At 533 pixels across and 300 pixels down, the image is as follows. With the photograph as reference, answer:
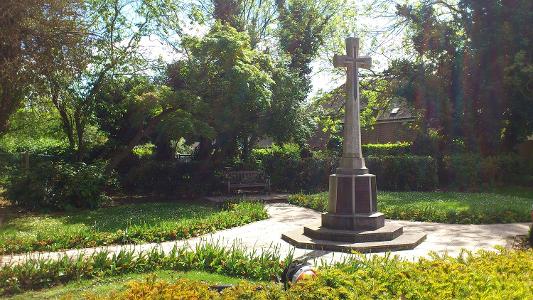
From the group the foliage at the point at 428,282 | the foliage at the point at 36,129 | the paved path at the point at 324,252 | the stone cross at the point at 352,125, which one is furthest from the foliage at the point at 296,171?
the foliage at the point at 428,282

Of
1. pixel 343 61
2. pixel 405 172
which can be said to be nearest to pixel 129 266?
pixel 343 61

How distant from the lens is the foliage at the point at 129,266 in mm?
6305

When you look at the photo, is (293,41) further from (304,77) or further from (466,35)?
(466,35)

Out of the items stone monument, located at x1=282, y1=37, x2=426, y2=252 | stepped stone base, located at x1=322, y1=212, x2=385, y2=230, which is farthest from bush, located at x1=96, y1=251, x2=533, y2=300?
stepped stone base, located at x1=322, y1=212, x2=385, y2=230

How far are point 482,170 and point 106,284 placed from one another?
55.0 feet

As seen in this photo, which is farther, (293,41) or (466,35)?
(293,41)

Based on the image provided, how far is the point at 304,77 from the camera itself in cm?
2552

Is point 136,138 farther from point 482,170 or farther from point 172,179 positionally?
point 482,170

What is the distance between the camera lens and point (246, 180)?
19141mm

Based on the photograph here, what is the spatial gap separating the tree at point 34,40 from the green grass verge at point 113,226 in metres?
3.70

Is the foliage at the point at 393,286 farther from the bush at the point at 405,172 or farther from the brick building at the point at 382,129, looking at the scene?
the brick building at the point at 382,129

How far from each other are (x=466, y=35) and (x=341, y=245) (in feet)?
54.3

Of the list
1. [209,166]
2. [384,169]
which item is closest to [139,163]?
[209,166]

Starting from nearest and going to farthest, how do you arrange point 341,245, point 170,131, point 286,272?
1. point 286,272
2. point 341,245
3. point 170,131
